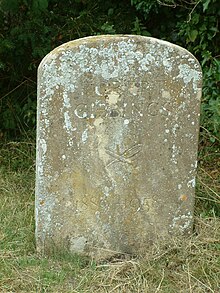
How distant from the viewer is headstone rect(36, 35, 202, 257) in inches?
146

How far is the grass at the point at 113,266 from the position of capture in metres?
3.54

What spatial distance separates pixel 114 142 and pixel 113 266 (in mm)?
737

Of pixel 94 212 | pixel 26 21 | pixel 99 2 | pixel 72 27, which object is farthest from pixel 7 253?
pixel 99 2

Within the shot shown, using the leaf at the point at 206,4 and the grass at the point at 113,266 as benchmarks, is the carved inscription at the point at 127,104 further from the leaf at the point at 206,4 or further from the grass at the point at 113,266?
the leaf at the point at 206,4

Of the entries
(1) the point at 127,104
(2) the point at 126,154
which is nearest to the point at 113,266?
(2) the point at 126,154

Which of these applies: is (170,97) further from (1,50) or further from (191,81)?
(1,50)

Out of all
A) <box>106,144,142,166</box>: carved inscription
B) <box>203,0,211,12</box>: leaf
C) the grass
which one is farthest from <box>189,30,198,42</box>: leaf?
<box>106,144,142,166</box>: carved inscription

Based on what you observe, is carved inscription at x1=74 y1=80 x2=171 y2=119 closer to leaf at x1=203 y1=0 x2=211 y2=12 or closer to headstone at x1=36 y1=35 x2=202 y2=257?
headstone at x1=36 y1=35 x2=202 y2=257

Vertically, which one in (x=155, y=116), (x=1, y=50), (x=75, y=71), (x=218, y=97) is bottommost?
→ (x=218, y=97)

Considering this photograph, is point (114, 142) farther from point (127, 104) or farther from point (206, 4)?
point (206, 4)

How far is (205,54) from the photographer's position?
227 inches

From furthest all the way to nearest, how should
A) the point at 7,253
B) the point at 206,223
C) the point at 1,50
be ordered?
the point at 1,50 < the point at 206,223 < the point at 7,253

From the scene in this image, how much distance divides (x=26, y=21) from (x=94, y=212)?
8.17 ft

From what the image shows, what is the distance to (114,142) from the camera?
3830 mm
